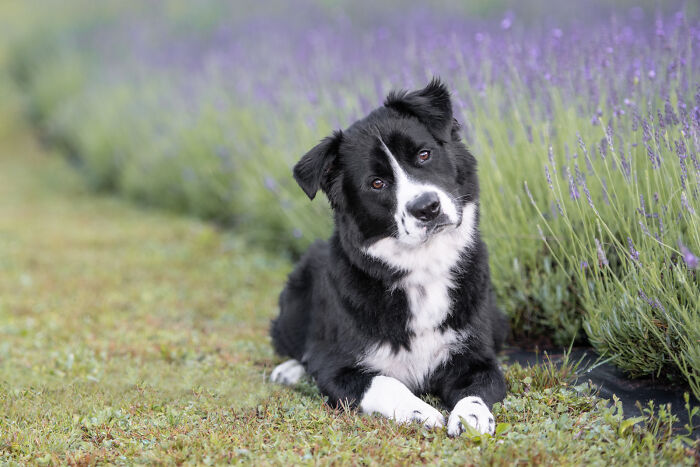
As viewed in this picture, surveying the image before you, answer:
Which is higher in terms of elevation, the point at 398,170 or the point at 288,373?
the point at 398,170

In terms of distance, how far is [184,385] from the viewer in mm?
3939

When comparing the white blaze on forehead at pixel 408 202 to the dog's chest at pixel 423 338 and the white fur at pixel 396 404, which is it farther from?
the white fur at pixel 396 404

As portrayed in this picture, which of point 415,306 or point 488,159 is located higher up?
point 488,159

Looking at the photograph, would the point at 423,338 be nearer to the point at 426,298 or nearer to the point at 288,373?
the point at 426,298

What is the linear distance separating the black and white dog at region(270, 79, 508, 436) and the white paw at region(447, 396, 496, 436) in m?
0.14

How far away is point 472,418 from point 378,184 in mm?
1114

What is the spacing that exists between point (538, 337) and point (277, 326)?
1.58 meters

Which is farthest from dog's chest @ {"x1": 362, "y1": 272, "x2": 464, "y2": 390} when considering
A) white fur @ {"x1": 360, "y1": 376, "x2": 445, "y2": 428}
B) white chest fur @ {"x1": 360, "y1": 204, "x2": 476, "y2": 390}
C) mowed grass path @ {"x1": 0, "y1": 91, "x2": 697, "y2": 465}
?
mowed grass path @ {"x1": 0, "y1": 91, "x2": 697, "y2": 465}

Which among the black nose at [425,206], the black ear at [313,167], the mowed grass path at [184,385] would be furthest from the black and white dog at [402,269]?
the mowed grass path at [184,385]

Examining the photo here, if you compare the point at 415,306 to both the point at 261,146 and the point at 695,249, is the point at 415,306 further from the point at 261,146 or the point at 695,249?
the point at 261,146

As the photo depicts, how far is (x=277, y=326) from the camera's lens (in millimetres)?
4387

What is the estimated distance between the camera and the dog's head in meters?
3.13

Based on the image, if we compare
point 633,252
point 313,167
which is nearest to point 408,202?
point 313,167

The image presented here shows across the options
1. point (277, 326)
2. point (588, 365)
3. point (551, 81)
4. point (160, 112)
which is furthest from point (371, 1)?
point (588, 365)
